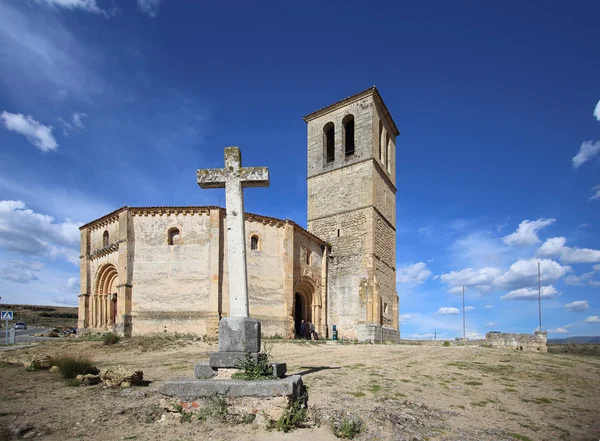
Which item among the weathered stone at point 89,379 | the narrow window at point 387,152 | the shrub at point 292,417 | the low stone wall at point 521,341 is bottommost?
the low stone wall at point 521,341

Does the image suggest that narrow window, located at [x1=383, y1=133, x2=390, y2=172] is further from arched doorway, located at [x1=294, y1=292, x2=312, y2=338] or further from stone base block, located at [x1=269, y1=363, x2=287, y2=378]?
stone base block, located at [x1=269, y1=363, x2=287, y2=378]

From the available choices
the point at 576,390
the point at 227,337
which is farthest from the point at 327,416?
the point at 576,390

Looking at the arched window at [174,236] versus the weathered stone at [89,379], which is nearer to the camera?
the weathered stone at [89,379]

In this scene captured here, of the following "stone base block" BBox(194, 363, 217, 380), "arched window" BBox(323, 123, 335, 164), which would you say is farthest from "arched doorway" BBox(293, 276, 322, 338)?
"stone base block" BBox(194, 363, 217, 380)

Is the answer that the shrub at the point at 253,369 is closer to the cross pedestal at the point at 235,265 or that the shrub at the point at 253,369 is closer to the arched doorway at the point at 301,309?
the cross pedestal at the point at 235,265

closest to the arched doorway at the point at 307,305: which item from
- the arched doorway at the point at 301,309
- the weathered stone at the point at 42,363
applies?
the arched doorway at the point at 301,309

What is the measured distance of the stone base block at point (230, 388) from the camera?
5828 mm

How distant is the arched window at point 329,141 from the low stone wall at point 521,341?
15.6 meters

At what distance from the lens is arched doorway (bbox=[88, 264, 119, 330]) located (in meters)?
21.8

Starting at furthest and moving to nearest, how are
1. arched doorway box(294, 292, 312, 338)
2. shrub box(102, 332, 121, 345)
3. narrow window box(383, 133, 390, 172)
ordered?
narrow window box(383, 133, 390, 172) → arched doorway box(294, 292, 312, 338) → shrub box(102, 332, 121, 345)

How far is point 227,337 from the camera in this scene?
697cm

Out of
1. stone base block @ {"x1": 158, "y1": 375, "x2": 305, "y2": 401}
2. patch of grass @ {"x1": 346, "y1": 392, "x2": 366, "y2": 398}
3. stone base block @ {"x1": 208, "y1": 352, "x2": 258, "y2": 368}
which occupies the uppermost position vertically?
stone base block @ {"x1": 208, "y1": 352, "x2": 258, "y2": 368}

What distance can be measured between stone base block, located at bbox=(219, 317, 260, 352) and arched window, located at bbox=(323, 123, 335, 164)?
23167mm

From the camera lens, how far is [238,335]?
6.96 metres
